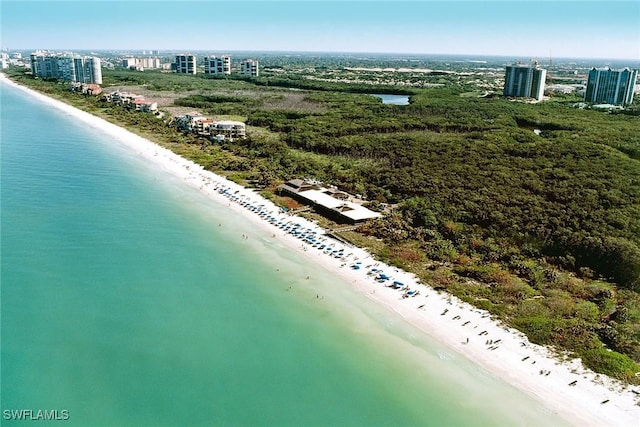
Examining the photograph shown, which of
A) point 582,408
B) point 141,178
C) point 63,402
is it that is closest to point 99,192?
point 141,178

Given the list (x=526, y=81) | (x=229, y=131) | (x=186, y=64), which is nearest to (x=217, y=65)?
(x=186, y=64)

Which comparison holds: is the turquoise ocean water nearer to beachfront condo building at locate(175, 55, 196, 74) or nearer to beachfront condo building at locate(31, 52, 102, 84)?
beachfront condo building at locate(31, 52, 102, 84)

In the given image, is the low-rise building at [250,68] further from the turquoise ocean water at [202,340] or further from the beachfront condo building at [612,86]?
the turquoise ocean water at [202,340]

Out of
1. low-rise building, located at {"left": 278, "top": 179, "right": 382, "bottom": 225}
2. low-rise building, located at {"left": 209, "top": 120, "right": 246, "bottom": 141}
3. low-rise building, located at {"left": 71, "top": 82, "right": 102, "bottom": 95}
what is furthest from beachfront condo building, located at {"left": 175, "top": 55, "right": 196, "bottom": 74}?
low-rise building, located at {"left": 278, "top": 179, "right": 382, "bottom": 225}

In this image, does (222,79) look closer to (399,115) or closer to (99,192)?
(399,115)

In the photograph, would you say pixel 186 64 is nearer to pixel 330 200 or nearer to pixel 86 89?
pixel 86 89
